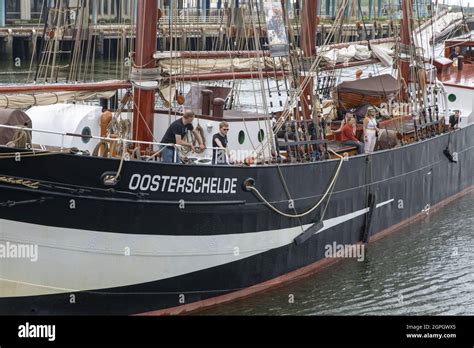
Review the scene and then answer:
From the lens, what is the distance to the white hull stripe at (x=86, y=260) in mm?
16938

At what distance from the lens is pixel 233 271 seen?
62.4 feet

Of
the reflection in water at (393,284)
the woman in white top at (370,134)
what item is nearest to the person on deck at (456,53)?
the reflection in water at (393,284)

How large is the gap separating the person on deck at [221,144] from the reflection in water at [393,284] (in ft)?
8.91

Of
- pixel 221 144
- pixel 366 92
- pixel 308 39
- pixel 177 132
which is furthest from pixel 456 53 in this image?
pixel 177 132

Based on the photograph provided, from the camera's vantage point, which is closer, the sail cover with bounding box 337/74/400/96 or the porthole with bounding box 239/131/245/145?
the porthole with bounding box 239/131/245/145

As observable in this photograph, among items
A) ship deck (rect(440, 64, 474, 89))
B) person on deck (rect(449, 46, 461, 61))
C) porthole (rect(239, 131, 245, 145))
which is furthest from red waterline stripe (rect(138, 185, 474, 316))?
person on deck (rect(449, 46, 461, 61))

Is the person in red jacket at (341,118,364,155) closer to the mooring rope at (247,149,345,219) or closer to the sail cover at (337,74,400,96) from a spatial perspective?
the mooring rope at (247,149,345,219)

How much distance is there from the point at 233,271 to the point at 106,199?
10.6ft

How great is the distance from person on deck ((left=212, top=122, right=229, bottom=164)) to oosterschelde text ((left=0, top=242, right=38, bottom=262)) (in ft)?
12.3

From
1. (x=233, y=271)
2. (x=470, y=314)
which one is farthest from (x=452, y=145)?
(x=233, y=271)

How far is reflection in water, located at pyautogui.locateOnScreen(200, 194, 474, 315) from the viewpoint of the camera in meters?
19.6

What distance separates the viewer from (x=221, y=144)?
1900cm

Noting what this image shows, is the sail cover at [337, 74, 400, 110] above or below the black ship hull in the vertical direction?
above

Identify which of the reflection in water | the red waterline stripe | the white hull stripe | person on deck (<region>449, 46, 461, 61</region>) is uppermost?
person on deck (<region>449, 46, 461, 61</region>)
